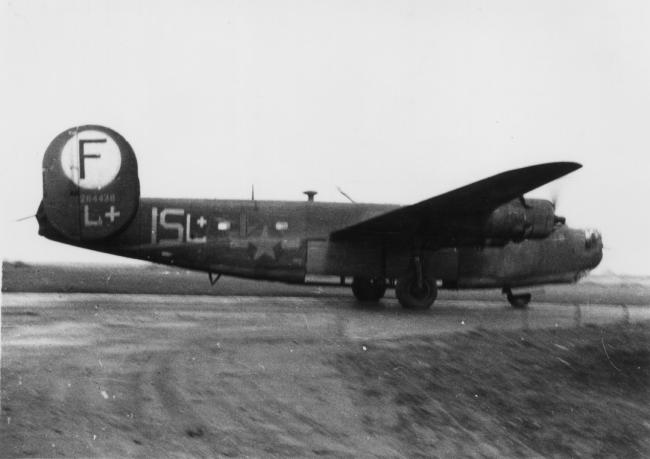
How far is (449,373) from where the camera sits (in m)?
7.38

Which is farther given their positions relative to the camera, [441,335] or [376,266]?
[376,266]

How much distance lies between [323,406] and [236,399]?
790mm

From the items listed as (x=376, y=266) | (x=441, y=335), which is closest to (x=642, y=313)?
(x=376, y=266)

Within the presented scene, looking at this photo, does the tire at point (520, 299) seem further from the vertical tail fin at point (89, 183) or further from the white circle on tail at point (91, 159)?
the white circle on tail at point (91, 159)

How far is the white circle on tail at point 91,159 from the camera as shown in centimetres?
1169

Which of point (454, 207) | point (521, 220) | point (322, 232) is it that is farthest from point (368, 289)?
point (521, 220)

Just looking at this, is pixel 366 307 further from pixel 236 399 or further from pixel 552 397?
pixel 236 399

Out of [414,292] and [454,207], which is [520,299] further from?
[454,207]

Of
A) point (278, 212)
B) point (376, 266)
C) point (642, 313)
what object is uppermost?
Result: point (278, 212)

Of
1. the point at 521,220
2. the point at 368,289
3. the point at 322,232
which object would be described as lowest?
Answer: the point at 368,289

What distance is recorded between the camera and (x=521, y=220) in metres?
13.3

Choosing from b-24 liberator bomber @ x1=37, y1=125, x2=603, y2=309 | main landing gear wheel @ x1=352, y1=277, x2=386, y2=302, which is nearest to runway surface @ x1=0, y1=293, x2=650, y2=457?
b-24 liberator bomber @ x1=37, y1=125, x2=603, y2=309

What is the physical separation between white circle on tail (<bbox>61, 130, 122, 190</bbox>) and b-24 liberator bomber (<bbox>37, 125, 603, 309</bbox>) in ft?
0.06

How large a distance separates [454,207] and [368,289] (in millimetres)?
3505
